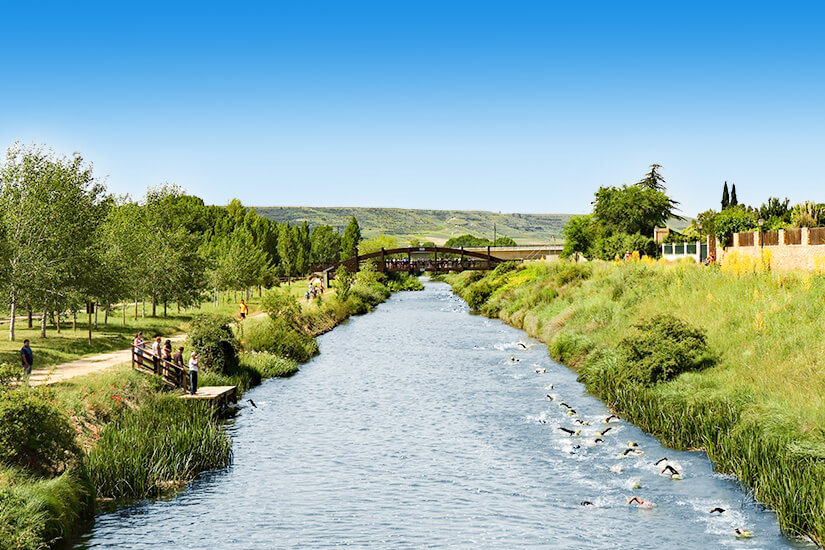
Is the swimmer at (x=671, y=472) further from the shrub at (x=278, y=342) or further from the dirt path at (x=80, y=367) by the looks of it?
the shrub at (x=278, y=342)

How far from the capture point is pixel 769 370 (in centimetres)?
2634

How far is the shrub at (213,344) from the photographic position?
36125 mm

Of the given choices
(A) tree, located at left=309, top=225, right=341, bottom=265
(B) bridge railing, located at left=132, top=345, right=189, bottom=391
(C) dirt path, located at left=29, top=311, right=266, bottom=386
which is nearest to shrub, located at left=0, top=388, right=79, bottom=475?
(C) dirt path, located at left=29, top=311, right=266, bottom=386

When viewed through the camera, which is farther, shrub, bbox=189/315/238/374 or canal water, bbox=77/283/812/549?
shrub, bbox=189/315/238/374

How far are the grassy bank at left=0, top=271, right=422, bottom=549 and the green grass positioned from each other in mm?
7355

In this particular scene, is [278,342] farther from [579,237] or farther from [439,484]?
[579,237]

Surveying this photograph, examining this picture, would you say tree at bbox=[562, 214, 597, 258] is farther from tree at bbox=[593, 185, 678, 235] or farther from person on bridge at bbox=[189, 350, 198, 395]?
person on bridge at bbox=[189, 350, 198, 395]

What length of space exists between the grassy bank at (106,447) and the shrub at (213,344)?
6 centimetres

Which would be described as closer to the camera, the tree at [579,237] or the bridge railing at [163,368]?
the bridge railing at [163,368]

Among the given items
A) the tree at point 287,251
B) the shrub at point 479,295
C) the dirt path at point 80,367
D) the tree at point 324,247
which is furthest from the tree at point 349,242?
the dirt path at point 80,367

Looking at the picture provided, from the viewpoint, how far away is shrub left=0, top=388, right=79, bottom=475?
59.4ft

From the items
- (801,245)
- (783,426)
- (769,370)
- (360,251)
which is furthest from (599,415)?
(360,251)

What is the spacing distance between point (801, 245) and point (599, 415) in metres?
24.6

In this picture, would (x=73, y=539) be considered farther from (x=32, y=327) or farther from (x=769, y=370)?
(x=32, y=327)
